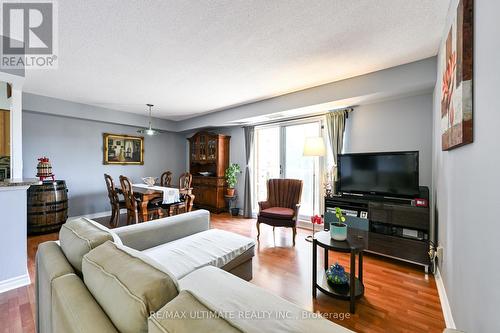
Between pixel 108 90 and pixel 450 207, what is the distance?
14.6 feet

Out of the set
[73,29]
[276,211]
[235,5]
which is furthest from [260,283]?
[73,29]

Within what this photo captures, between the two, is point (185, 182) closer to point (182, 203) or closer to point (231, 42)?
point (182, 203)

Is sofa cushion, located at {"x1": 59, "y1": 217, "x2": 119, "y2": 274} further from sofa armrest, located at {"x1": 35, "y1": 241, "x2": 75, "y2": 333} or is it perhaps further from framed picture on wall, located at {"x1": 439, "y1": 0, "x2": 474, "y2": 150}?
framed picture on wall, located at {"x1": 439, "y1": 0, "x2": 474, "y2": 150}

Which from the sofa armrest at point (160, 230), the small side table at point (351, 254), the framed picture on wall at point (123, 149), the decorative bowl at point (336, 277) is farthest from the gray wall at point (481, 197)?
the framed picture on wall at point (123, 149)

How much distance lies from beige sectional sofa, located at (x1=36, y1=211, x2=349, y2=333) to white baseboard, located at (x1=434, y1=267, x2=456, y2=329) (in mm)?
1255

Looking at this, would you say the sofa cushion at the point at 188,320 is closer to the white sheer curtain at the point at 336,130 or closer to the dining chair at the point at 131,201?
the white sheer curtain at the point at 336,130

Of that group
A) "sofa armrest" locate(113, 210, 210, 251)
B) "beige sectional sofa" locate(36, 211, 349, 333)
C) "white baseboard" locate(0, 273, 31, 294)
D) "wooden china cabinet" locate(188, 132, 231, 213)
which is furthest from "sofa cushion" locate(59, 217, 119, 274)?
"wooden china cabinet" locate(188, 132, 231, 213)

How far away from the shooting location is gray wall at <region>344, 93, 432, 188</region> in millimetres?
2863

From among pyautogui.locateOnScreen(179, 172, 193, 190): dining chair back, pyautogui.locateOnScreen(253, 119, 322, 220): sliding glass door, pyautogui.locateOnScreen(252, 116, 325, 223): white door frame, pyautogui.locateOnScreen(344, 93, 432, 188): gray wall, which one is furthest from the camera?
pyautogui.locateOnScreen(179, 172, 193, 190): dining chair back

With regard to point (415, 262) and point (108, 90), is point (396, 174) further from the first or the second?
point (108, 90)

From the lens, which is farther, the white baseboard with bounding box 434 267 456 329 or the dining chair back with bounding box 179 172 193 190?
the dining chair back with bounding box 179 172 193 190

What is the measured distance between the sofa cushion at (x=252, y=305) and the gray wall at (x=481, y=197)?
67 centimetres

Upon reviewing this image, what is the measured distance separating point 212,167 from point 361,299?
461 centimetres

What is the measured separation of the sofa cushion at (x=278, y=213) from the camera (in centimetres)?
315
